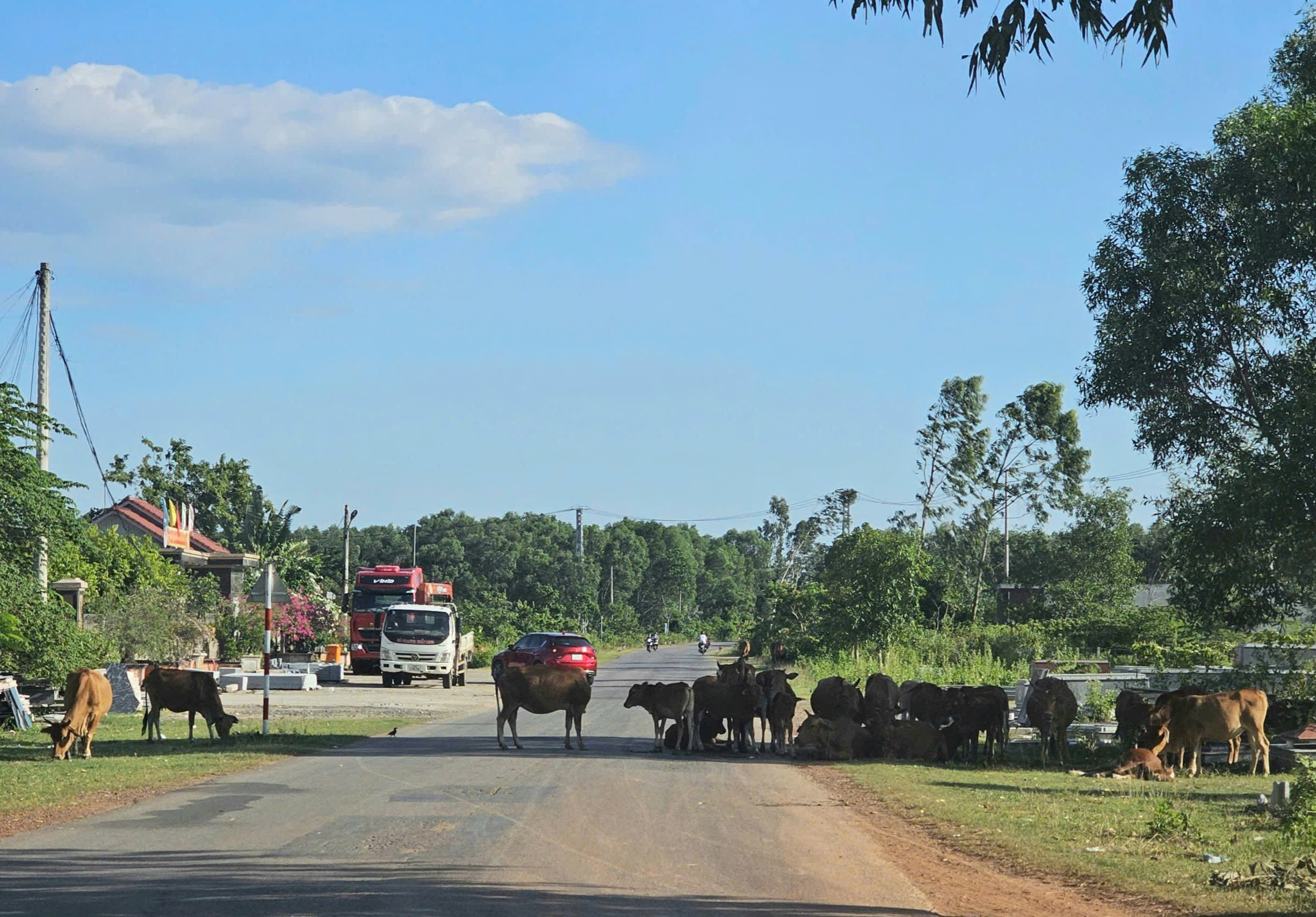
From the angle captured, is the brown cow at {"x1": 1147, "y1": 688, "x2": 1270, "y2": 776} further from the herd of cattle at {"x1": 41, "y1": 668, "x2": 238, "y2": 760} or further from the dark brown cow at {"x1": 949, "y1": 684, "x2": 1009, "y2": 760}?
the herd of cattle at {"x1": 41, "y1": 668, "x2": 238, "y2": 760}

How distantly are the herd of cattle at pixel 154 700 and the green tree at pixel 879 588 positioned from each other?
20343 mm

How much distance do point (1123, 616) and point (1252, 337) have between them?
71.3 ft

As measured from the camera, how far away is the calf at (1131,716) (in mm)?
18656

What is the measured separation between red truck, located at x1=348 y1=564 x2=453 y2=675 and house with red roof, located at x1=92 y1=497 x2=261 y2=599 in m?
5.33

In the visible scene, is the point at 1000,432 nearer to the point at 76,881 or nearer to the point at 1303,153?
the point at 1303,153

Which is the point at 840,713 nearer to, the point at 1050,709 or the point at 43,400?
the point at 1050,709

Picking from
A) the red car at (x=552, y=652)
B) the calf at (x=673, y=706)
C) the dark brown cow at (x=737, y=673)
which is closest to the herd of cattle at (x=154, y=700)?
the calf at (x=673, y=706)

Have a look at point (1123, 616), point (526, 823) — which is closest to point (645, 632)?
point (1123, 616)

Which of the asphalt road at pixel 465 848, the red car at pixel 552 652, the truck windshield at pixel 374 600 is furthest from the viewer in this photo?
the truck windshield at pixel 374 600

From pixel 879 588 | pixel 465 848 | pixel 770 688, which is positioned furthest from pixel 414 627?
pixel 465 848

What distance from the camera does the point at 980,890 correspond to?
32.4 ft

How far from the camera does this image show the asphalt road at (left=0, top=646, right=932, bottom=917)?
8672 millimetres

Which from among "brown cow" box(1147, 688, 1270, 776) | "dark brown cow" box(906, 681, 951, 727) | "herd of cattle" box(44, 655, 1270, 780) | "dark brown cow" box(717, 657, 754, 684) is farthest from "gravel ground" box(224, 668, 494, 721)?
"brown cow" box(1147, 688, 1270, 776)

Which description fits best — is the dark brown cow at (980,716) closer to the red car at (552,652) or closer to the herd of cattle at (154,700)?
the herd of cattle at (154,700)
